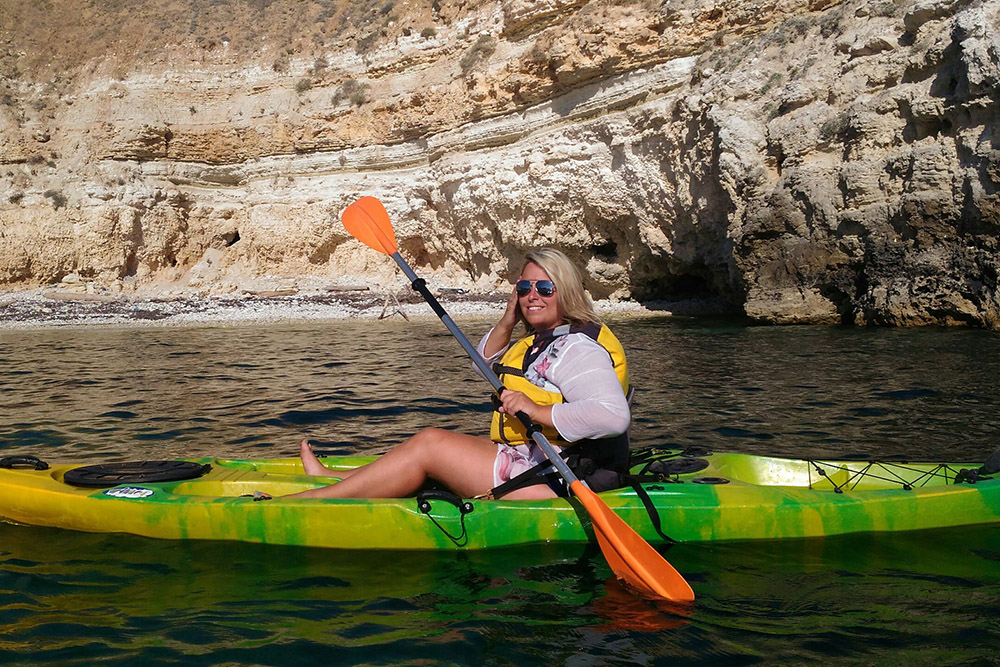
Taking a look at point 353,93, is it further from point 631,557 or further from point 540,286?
point 631,557

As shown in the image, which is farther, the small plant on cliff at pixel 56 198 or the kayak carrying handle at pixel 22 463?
the small plant on cliff at pixel 56 198

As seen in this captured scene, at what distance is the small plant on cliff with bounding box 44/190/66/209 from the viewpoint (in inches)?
786

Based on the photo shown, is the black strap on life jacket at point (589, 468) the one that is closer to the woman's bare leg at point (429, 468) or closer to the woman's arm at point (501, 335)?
the woman's bare leg at point (429, 468)

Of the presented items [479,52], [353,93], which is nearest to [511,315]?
[479,52]

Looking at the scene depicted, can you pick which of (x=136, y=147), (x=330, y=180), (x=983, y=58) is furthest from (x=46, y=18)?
(x=983, y=58)

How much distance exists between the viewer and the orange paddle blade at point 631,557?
106 inches

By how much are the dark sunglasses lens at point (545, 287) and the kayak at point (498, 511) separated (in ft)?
2.81

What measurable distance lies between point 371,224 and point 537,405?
2.58m

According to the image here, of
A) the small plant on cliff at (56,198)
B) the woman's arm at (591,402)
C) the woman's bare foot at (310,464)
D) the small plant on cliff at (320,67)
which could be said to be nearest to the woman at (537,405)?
the woman's arm at (591,402)

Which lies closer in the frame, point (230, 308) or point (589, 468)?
point (589, 468)

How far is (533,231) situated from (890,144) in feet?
27.7

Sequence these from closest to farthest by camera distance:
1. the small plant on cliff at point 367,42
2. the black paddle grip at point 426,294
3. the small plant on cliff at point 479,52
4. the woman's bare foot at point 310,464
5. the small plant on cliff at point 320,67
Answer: the woman's bare foot at point 310,464 < the black paddle grip at point 426,294 < the small plant on cliff at point 479,52 < the small plant on cliff at point 367,42 < the small plant on cliff at point 320,67

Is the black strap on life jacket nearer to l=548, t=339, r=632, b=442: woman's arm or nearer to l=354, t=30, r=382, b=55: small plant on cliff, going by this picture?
l=548, t=339, r=632, b=442: woman's arm

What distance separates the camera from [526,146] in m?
17.8
